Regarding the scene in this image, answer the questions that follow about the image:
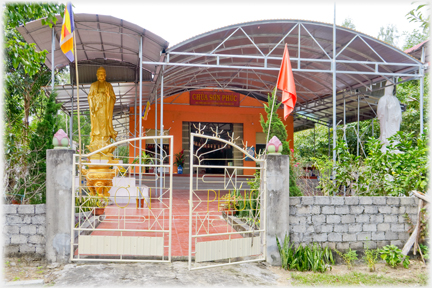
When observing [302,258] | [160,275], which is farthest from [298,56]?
A: [160,275]

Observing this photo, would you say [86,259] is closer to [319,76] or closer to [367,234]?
[367,234]

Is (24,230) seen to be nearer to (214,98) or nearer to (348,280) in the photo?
(348,280)

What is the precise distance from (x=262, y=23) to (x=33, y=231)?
22.6 feet

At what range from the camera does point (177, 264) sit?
16.0 ft

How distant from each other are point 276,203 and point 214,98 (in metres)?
12.5

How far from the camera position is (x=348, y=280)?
4766mm

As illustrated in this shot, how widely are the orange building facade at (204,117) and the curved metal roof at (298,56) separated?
3.84 feet

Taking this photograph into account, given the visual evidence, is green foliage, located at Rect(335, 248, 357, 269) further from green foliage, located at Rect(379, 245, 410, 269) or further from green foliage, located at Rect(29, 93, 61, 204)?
green foliage, located at Rect(29, 93, 61, 204)

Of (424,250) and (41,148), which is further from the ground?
(41,148)

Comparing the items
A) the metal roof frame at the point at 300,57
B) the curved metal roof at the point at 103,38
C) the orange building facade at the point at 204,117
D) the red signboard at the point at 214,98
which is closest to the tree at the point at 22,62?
the curved metal roof at the point at 103,38

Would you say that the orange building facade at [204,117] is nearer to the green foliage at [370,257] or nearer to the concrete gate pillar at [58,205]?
the green foliage at [370,257]

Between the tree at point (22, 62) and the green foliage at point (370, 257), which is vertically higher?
the tree at point (22, 62)

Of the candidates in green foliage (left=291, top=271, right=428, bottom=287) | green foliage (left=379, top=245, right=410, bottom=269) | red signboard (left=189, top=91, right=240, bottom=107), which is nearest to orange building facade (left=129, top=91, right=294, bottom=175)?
red signboard (left=189, top=91, right=240, bottom=107)

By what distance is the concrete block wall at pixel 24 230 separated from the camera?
16.2 feet
